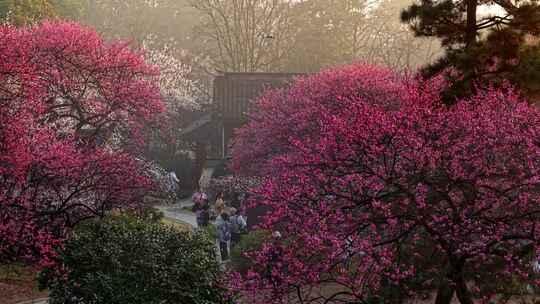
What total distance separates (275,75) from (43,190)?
22.7 metres

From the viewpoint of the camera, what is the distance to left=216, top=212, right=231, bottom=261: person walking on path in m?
22.8

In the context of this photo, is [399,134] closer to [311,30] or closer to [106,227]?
[106,227]

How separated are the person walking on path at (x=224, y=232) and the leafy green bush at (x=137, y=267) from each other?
8.63 metres

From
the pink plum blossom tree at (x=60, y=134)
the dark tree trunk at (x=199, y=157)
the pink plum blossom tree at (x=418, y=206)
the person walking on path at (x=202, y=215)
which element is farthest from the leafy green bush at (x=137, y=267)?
the dark tree trunk at (x=199, y=157)

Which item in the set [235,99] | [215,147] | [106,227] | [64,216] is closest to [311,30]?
[215,147]

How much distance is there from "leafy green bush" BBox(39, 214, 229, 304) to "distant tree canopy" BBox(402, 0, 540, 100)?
8.28m

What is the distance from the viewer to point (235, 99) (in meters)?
40.2

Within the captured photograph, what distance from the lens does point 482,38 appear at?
18.4m

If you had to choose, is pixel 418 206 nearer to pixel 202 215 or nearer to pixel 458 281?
pixel 458 281

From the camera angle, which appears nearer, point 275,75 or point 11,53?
point 11,53

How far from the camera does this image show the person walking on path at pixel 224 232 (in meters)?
22.8

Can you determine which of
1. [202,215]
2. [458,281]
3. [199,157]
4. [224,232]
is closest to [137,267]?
[458,281]

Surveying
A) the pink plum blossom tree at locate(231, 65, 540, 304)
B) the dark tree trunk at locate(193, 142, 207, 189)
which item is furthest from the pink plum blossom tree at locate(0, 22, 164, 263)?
the dark tree trunk at locate(193, 142, 207, 189)

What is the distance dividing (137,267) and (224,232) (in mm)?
10188
